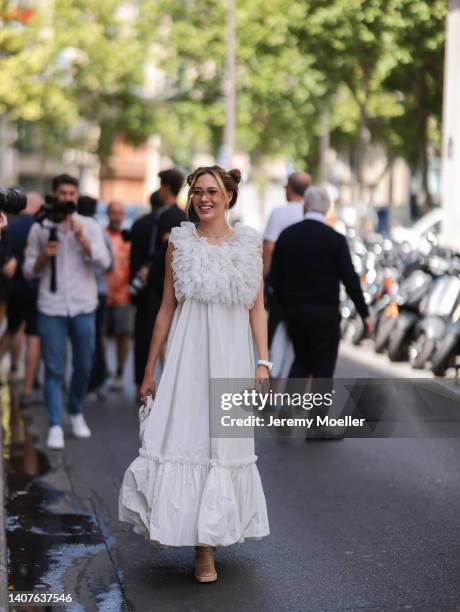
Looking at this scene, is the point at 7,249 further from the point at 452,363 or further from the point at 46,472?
the point at 452,363

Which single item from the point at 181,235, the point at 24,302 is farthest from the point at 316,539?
the point at 24,302

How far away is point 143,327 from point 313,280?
1.77m

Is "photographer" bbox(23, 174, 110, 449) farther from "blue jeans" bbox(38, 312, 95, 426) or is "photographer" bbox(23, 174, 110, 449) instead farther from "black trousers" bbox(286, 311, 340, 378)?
"black trousers" bbox(286, 311, 340, 378)

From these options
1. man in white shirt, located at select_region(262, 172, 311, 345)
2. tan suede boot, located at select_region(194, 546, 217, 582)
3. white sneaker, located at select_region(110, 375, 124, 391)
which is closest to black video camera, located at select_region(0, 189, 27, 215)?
tan suede boot, located at select_region(194, 546, 217, 582)

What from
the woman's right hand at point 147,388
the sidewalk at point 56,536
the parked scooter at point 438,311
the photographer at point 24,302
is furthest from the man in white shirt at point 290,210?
the woman's right hand at point 147,388

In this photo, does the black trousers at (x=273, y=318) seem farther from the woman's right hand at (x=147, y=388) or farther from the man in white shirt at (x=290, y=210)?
the woman's right hand at (x=147, y=388)

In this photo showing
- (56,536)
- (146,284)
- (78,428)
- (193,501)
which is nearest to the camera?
(193,501)

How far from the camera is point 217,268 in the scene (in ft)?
19.3

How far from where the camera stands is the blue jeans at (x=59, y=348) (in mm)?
9383

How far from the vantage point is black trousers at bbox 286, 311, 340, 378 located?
31.7 feet

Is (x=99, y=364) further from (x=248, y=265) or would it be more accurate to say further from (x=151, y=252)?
(x=248, y=265)

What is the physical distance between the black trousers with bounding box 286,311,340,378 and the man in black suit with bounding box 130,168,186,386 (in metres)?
1.10

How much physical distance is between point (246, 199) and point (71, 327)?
45174 mm

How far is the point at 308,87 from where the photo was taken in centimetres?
Result: 3192
